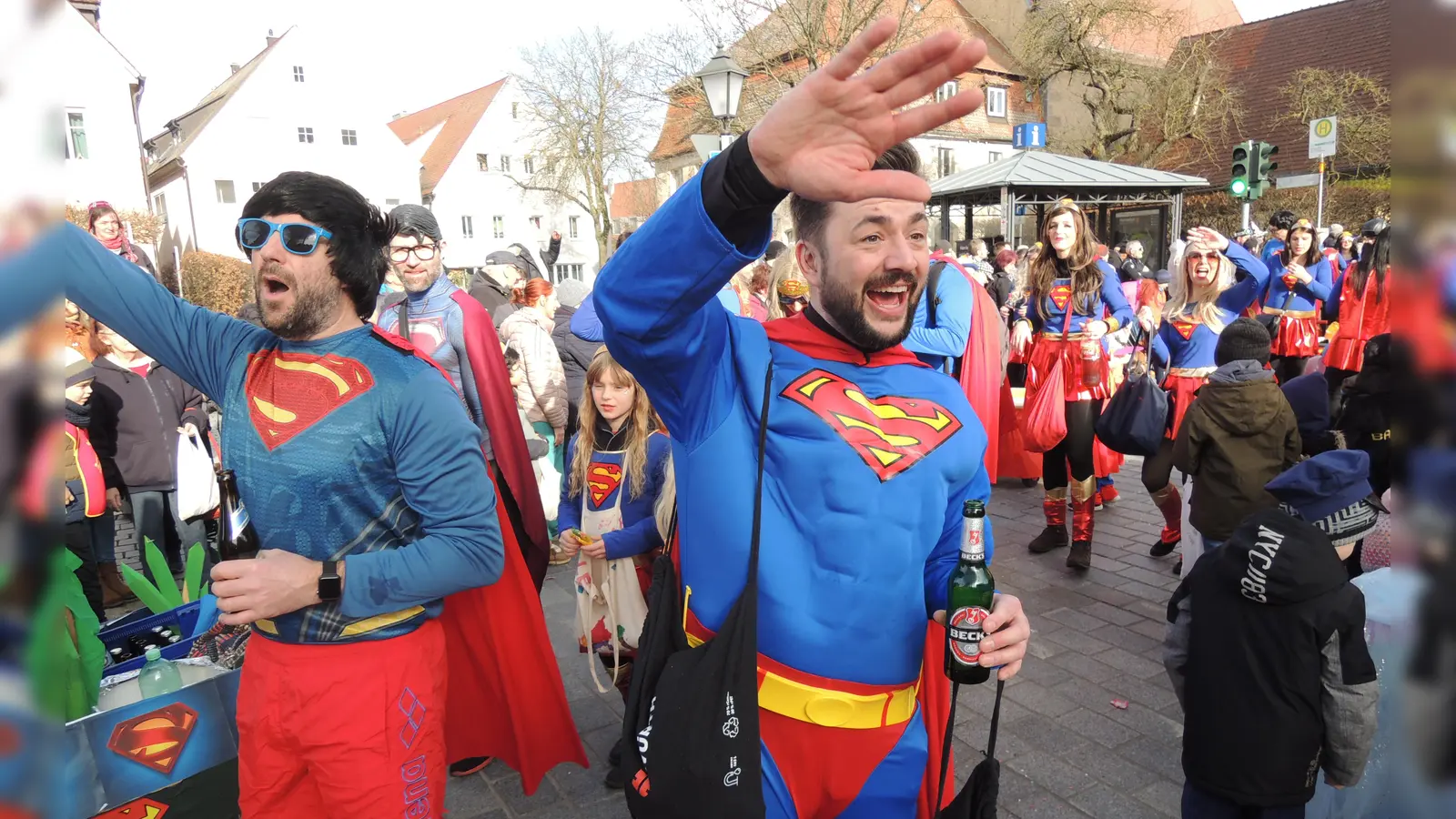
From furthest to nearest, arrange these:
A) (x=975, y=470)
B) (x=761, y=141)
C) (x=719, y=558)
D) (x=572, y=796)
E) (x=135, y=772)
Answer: (x=572, y=796) < (x=135, y=772) < (x=975, y=470) < (x=719, y=558) < (x=761, y=141)

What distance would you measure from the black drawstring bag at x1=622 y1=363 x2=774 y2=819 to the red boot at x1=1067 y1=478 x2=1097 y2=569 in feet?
14.7

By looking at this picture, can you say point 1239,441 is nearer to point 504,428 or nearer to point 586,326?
point 504,428

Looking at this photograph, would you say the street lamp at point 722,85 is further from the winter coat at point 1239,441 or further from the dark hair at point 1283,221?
the winter coat at point 1239,441

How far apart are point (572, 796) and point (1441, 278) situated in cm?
361

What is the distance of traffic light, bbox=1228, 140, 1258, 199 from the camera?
38.9 ft

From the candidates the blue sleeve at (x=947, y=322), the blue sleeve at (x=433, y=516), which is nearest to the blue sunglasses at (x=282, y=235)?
the blue sleeve at (x=433, y=516)

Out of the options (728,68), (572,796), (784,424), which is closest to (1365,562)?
(784,424)

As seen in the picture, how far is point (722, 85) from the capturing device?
940 cm

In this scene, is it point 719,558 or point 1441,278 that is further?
point 719,558

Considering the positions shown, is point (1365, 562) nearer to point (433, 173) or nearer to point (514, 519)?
point (514, 519)

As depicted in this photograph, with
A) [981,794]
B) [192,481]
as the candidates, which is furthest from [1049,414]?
[192,481]

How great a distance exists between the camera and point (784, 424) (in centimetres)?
182

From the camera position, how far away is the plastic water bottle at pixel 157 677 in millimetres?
2680

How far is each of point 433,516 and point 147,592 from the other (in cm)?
196
